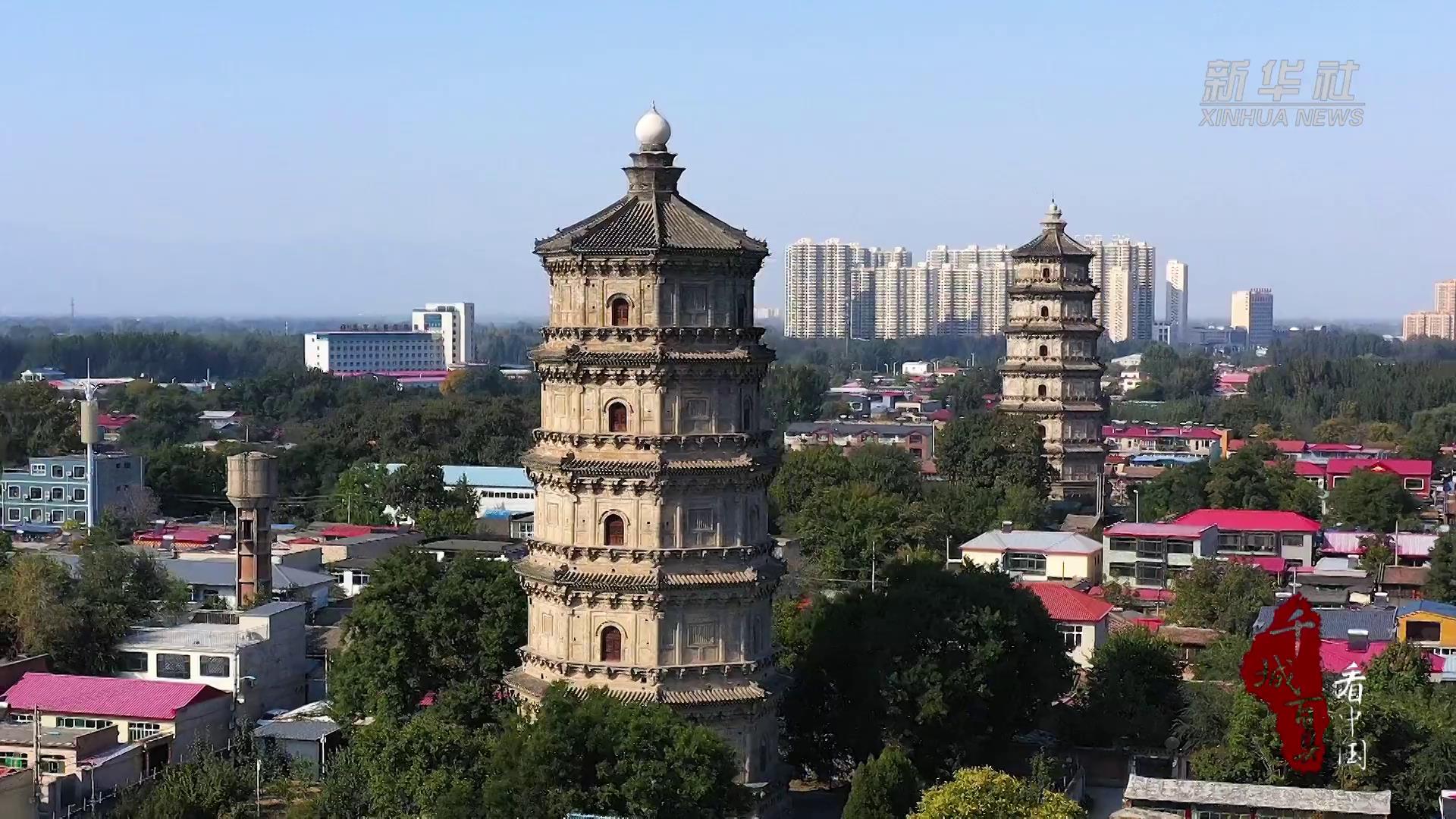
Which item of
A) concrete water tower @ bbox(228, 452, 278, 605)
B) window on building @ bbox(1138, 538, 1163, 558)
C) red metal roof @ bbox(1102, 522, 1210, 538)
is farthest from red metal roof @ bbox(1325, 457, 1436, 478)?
Result: concrete water tower @ bbox(228, 452, 278, 605)

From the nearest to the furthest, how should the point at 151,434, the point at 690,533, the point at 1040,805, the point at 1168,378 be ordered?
the point at 1040,805 → the point at 690,533 → the point at 151,434 → the point at 1168,378

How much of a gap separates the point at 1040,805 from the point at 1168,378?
4187 inches

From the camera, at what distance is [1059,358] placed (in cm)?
5312

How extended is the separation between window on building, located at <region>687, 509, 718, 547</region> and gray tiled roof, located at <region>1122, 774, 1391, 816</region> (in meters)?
6.77

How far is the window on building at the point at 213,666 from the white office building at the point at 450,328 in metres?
141

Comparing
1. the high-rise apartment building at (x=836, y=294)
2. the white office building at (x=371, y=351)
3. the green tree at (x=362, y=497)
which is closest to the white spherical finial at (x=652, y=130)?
the green tree at (x=362, y=497)

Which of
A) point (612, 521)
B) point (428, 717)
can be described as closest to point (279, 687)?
point (428, 717)

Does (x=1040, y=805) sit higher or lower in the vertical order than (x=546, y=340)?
lower

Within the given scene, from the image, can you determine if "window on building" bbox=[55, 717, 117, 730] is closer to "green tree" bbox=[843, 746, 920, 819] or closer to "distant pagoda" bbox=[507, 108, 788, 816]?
"distant pagoda" bbox=[507, 108, 788, 816]

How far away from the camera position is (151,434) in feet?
262

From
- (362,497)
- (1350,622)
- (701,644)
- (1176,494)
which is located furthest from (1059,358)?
(701,644)

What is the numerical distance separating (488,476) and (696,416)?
34.0m

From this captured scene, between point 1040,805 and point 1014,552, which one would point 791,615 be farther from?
point 1014,552

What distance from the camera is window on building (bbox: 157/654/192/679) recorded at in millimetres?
33459
